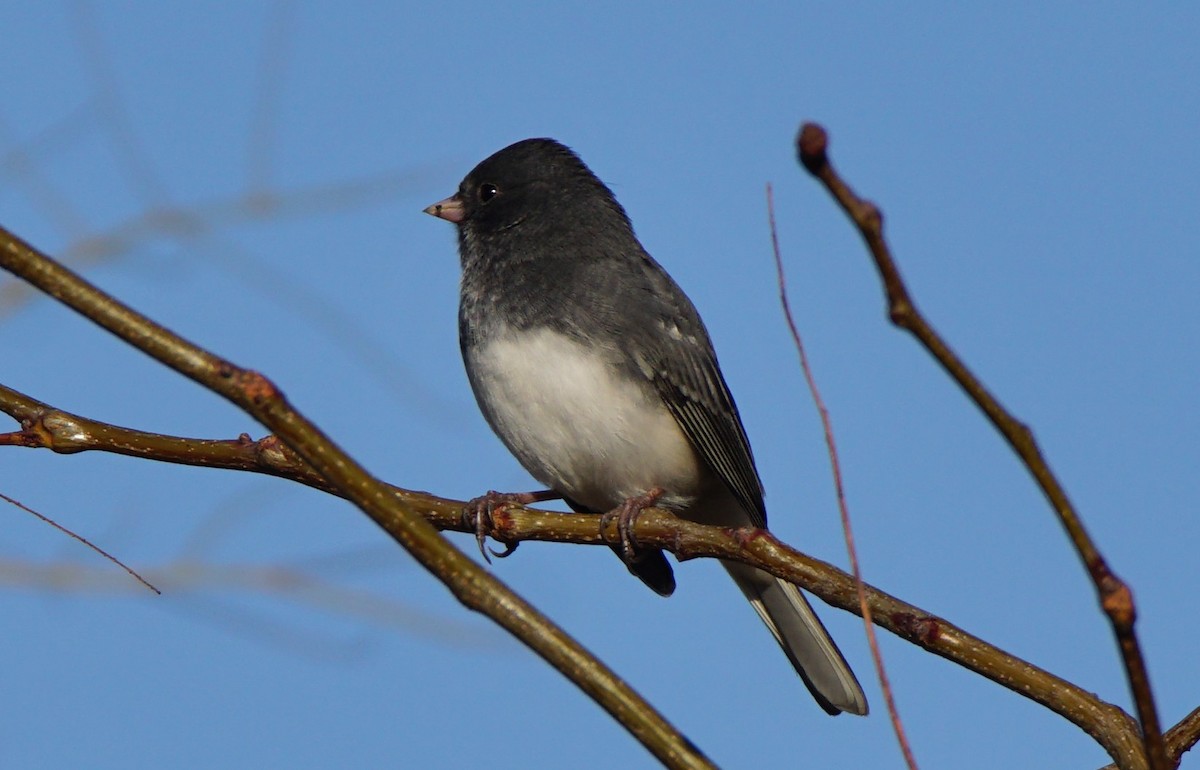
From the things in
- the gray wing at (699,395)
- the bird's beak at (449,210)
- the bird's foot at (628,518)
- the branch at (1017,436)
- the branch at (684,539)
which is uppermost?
the bird's beak at (449,210)

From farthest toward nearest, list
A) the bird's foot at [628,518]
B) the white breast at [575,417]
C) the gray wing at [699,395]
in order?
the gray wing at [699,395] < the white breast at [575,417] < the bird's foot at [628,518]

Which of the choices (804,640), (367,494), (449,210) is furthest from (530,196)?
(367,494)

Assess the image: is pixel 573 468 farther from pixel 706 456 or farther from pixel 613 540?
pixel 613 540

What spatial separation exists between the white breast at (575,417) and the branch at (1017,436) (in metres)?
2.37

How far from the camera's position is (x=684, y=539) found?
98.0 inches

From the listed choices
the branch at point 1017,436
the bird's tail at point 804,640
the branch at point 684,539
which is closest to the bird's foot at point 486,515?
the branch at point 684,539

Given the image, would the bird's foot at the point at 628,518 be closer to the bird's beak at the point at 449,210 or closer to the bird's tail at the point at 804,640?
the bird's tail at the point at 804,640

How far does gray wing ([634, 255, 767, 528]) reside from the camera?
3693mm

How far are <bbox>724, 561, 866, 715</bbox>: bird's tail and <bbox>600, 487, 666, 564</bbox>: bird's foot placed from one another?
33cm

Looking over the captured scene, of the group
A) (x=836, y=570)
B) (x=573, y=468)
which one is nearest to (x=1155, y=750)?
(x=836, y=570)

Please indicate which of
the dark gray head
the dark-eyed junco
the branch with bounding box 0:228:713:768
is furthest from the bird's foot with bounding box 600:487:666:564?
the branch with bounding box 0:228:713:768

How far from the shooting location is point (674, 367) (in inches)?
146

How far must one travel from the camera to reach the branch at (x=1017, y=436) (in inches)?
41.5

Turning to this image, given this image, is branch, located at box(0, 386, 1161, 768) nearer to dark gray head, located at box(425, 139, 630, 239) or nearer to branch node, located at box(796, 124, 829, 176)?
branch node, located at box(796, 124, 829, 176)
